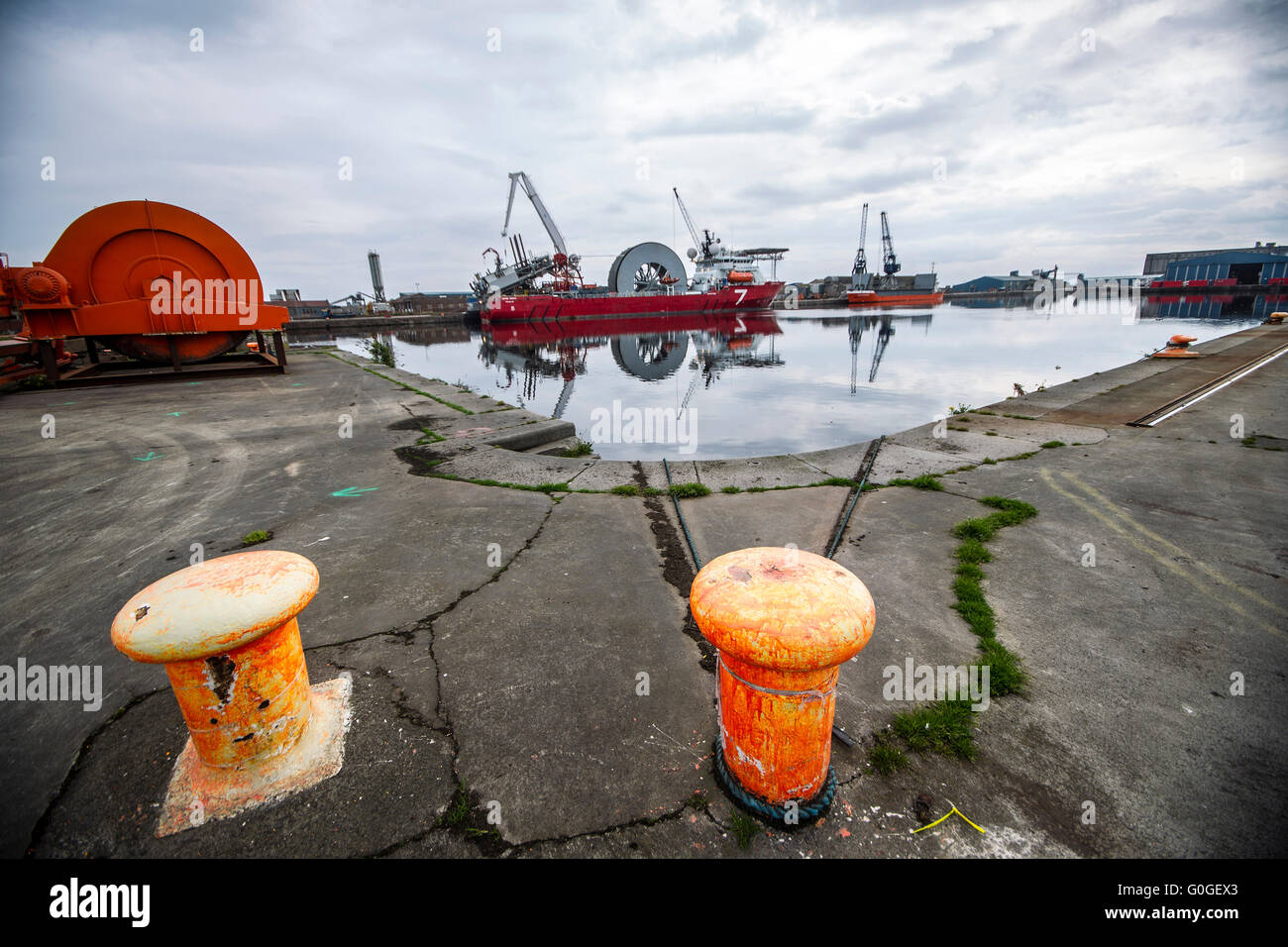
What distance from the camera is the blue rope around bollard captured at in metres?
1.87

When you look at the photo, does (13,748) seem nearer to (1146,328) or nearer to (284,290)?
(1146,328)

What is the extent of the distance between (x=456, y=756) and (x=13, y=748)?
195cm

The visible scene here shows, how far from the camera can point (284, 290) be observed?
5441 centimetres

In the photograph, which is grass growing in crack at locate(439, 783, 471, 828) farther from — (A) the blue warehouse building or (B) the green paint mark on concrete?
(A) the blue warehouse building

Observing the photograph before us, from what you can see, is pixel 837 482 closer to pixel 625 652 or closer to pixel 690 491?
pixel 690 491

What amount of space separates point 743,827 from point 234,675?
1981 millimetres

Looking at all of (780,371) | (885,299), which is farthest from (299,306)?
(885,299)

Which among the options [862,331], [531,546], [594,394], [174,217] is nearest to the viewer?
[531,546]

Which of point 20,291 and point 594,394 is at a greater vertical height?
point 20,291

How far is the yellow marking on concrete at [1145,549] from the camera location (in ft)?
9.74

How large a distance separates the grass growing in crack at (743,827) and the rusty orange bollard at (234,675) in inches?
65.6

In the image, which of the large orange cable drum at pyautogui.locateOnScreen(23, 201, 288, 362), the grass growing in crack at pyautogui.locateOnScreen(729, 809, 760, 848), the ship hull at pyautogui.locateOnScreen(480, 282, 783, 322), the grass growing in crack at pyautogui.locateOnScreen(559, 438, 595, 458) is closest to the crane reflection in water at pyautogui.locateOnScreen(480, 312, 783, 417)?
the ship hull at pyautogui.locateOnScreen(480, 282, 783, 322)

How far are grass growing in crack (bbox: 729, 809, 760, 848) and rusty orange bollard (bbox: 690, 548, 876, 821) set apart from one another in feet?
0.16
